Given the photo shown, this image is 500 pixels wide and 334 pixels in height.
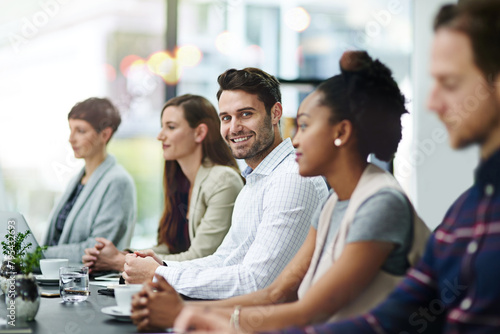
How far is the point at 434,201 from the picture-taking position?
409cm

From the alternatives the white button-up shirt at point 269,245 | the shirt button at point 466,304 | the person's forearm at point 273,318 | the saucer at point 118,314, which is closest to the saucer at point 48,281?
the white button-up shirt at point 269,245

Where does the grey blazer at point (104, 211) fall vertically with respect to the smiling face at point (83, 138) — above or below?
below

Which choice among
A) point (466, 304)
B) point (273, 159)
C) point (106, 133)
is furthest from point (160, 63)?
point (466, 304)

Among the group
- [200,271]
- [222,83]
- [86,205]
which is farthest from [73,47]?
[200,271]

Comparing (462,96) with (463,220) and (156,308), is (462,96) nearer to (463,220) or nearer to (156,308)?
(463,220)

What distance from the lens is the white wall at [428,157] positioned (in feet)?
13.1

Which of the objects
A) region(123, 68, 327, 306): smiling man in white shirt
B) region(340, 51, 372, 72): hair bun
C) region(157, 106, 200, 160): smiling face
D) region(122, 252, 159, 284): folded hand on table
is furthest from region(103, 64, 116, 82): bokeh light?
region(340, 51, 372, 72): hair bun

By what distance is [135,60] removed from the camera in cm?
473

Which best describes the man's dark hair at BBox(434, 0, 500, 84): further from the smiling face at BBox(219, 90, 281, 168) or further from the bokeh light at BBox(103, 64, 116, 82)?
the bokeh light at BBox(103, 64, 116, 82)

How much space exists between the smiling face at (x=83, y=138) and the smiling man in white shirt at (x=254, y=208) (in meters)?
1.15

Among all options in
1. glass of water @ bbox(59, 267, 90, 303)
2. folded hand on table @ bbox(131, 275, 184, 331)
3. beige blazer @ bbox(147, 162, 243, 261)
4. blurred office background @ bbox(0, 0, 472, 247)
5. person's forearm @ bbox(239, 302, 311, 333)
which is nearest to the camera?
person's forearm @ bbox(239, 302, 311, 333)

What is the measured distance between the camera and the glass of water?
1758 mm

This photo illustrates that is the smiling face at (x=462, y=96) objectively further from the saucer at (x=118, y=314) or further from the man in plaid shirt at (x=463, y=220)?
the saucer at (x=118, y=314)

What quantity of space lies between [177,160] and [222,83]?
782mm
